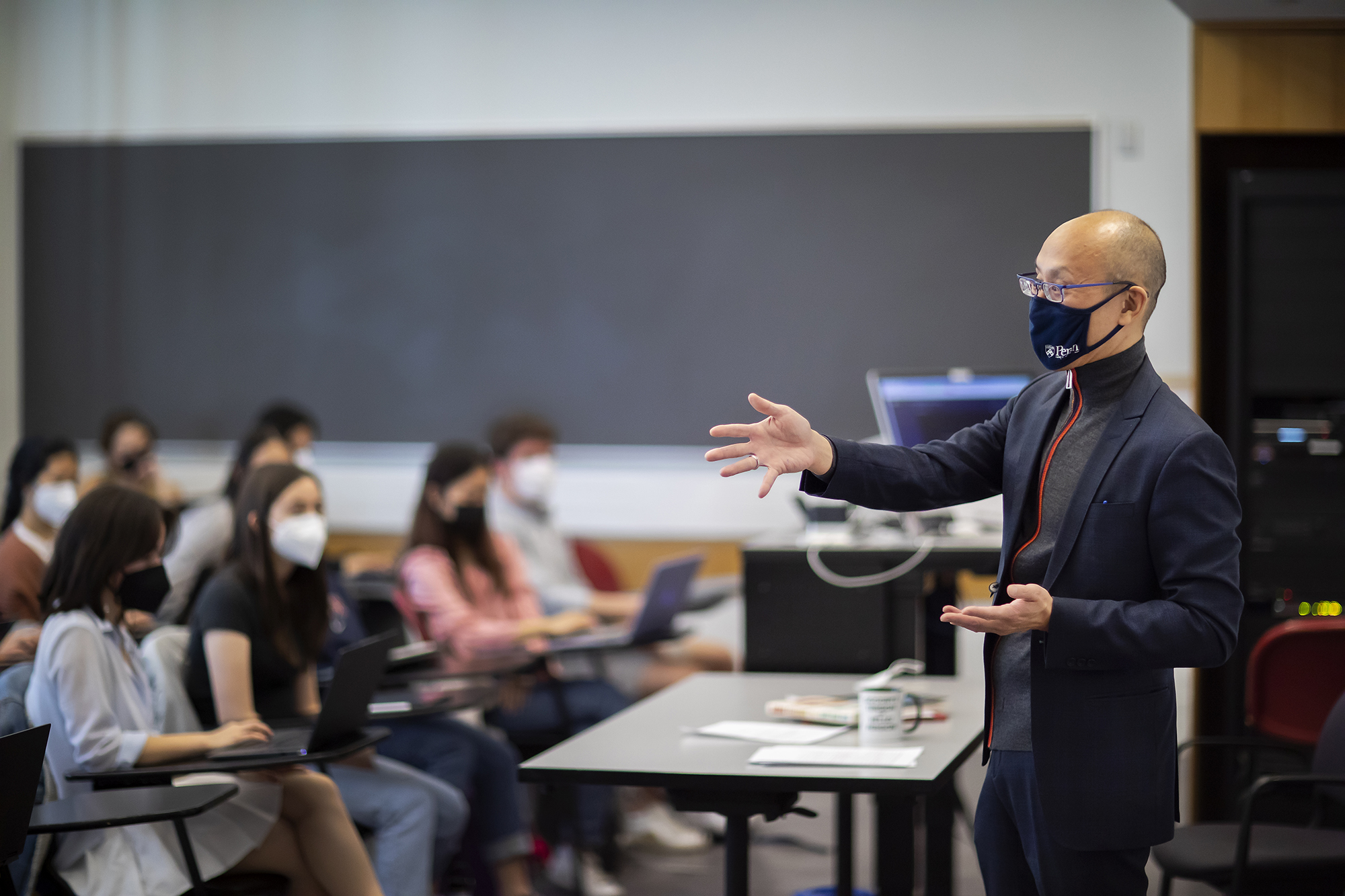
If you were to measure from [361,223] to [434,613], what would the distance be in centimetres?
259

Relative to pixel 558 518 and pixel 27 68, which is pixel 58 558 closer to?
pixel 558 518

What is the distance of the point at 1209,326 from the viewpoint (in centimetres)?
496

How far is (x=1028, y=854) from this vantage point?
1.70 m

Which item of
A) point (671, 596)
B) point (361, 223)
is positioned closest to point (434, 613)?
point (671, 596)

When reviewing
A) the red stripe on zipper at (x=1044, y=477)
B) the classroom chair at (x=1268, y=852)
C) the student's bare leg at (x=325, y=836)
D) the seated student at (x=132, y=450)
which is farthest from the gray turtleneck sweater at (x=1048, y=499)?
the seated student at (x=132, y=450)

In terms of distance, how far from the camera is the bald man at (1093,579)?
1.58m

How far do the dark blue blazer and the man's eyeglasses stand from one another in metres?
0.14

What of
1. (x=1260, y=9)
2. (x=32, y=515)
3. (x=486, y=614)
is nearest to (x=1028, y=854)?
(x=486, y=614)

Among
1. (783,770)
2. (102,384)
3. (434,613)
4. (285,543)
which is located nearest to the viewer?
(783,770)

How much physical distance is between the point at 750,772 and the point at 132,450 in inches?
169

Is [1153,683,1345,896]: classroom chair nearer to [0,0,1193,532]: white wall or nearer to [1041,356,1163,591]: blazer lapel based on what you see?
[1041,356,1163,591]: blazer lapel

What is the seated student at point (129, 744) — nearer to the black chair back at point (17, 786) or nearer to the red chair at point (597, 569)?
the black chair back at point (17, 786)

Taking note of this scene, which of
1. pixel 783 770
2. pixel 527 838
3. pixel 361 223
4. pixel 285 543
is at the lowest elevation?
pixel 527 838

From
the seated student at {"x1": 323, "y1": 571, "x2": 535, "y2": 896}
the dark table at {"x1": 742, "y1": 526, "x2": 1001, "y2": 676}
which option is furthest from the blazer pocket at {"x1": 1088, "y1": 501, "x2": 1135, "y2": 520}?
the seated student at {"x1": 323, "y1": 571, "x2": 535, "y2": 896}
